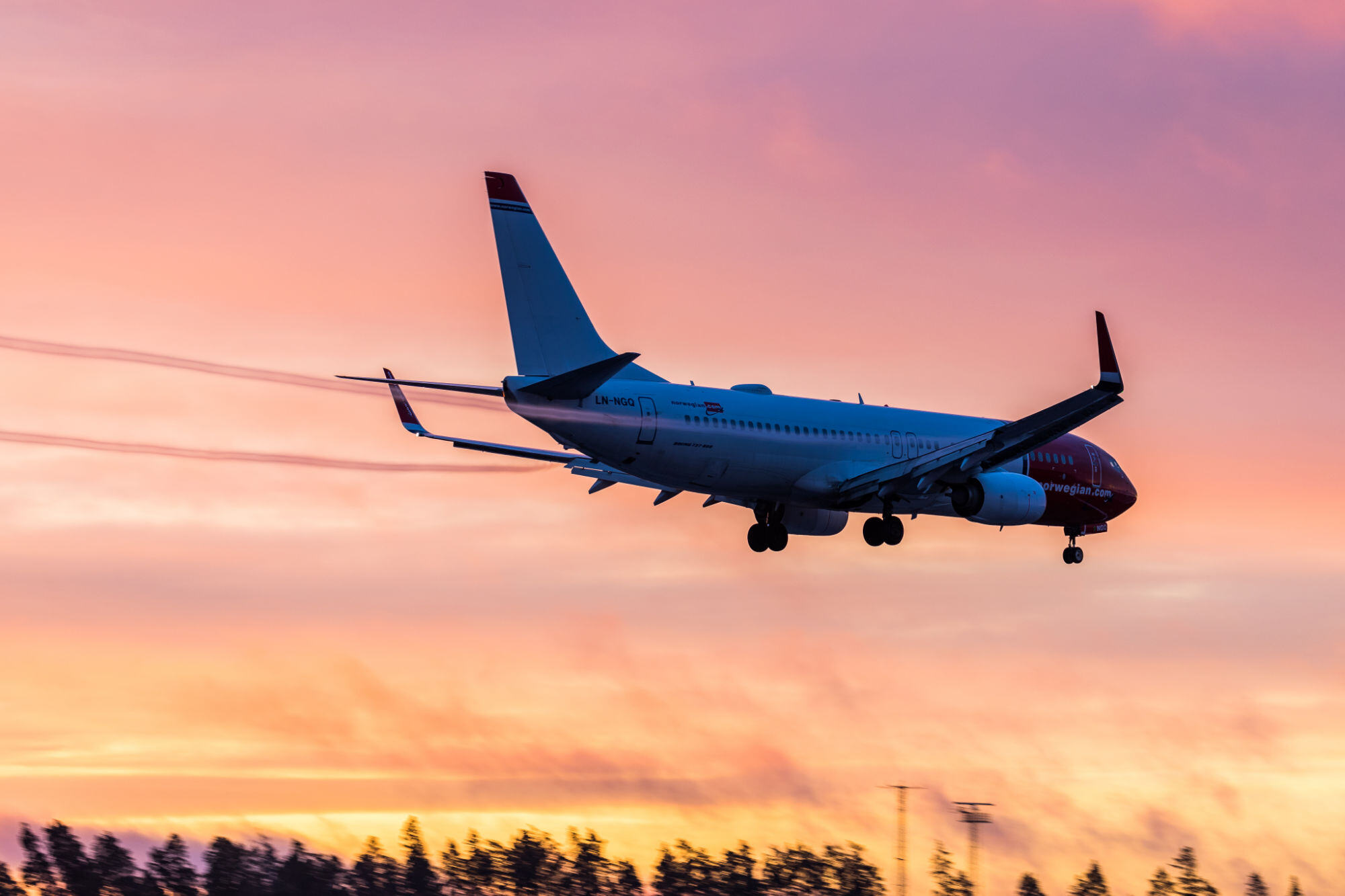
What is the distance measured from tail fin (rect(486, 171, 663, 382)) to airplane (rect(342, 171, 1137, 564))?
0.04 meters

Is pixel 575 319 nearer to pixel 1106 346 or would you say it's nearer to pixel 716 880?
pixel 1106 346

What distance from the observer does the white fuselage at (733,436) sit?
47406 millimetres

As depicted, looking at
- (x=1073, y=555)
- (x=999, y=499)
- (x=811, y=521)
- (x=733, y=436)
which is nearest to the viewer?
(x=733, y=436)

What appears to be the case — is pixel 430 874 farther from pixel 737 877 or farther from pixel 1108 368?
pixel 1108 368

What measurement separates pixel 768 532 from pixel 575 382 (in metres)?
13.1

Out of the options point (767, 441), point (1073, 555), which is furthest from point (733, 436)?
point (1073, 555)

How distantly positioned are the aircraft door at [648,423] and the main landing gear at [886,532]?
989 cm

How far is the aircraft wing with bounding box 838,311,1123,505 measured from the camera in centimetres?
4941

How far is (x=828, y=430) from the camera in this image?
54.1 metres

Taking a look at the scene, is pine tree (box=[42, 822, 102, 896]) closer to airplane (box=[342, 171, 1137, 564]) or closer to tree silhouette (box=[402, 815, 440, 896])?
tree silhouette (box=[402, 815, 440, 896])

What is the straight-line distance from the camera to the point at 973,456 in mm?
53031

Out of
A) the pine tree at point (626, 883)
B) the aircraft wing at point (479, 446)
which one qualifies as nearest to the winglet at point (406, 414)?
the aircraft wing at point (479, 446)

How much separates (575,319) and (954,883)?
129 m

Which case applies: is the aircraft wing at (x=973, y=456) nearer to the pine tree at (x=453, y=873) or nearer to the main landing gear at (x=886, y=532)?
the main landing gear at (x=886, y=532)
